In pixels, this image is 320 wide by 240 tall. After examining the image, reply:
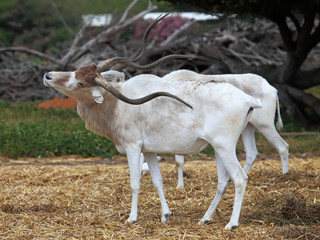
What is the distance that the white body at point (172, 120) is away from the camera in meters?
5.22

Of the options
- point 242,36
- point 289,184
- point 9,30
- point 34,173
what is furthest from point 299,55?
point 9,30

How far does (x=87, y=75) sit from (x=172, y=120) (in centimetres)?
96

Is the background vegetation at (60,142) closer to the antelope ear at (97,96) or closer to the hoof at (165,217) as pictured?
the hoof at (165,217)

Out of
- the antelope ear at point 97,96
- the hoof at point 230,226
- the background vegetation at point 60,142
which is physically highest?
the antelope ear at point 97,96

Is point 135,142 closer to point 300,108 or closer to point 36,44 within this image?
point 300,108

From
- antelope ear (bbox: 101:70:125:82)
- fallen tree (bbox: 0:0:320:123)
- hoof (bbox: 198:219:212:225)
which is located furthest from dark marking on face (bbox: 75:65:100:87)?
fallen tree (bbox: 0:0:320:123)

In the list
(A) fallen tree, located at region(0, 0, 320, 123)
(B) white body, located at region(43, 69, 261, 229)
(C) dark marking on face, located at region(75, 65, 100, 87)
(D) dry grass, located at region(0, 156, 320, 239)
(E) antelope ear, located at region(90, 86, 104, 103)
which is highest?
(C) dark marking on face, located at region(75, 65, 100, 87)

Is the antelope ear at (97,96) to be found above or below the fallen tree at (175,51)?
above

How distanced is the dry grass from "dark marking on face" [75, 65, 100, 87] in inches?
55.7

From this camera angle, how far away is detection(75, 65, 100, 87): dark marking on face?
18.0ft

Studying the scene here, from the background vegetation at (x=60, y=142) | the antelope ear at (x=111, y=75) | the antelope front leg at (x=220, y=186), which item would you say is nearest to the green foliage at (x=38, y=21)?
the background vegetation at (x=60, y=142)

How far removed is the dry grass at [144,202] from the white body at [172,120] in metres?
0.35

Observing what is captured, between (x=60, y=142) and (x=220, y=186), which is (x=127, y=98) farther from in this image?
(x=60, y=142)

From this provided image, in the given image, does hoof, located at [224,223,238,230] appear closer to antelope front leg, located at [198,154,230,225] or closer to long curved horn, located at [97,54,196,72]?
antelope front leg, located at [198,154,230,225]
